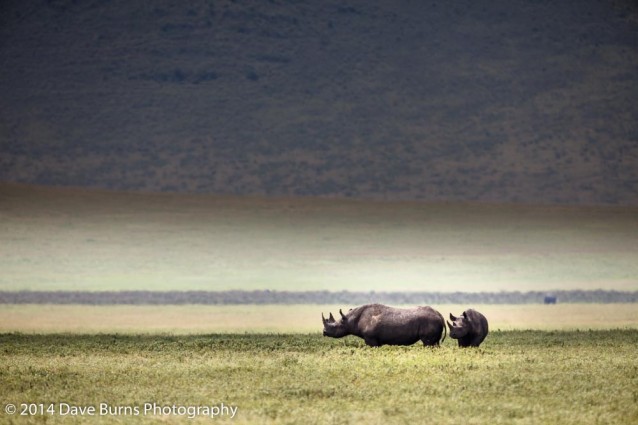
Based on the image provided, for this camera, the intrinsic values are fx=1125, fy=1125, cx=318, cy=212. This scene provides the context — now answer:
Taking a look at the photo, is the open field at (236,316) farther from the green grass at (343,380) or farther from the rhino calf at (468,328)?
the rhino calf at (468,328)

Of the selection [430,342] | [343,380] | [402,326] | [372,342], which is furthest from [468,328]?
[343,380]

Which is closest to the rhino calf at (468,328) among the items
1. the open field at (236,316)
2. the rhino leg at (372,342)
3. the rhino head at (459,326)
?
the rhino head at (459,326)

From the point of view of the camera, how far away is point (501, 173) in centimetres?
5594

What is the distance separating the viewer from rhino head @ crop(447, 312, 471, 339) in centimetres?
2234

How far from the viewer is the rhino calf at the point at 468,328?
73.7 ft

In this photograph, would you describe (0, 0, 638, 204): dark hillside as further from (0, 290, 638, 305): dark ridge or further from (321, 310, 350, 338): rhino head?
(321, 310, 350, 338): rhino head

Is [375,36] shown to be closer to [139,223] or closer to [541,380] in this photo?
[139,223]

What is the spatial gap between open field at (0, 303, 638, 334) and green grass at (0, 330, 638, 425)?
1736 cm

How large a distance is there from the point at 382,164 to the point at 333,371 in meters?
37.3

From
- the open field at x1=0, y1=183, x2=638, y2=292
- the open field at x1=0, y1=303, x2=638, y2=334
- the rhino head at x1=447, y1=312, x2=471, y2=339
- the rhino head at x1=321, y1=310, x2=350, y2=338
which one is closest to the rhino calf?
the rhino head at x1=447, y1=312, x2=471, y2=339

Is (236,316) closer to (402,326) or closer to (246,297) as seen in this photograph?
(246,297)

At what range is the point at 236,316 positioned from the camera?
4806cm

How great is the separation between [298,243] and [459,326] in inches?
1350

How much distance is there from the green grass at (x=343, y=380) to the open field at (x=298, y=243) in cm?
2771
